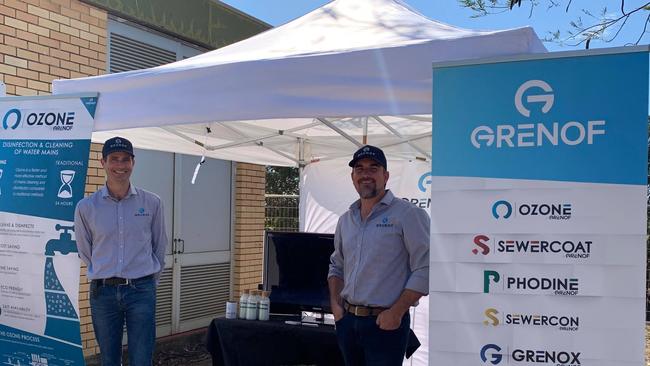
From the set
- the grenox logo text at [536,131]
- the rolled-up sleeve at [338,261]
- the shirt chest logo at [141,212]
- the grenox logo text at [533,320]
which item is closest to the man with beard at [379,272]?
the rolled-up sleeve at [338,261]

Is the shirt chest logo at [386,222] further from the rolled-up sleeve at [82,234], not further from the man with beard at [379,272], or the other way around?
the rolled-up sleeve at [82,234]

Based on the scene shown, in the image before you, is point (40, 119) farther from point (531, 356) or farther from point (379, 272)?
point (531, 356)

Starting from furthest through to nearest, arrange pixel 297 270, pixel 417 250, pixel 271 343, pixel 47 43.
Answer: pixel 47 43
pixel 297 270
pixel 271 343
pixel 417 250

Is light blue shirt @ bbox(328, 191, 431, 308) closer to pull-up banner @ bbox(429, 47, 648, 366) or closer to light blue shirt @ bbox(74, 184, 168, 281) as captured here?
pull-up banner @ bbox(429, 47, 648, 366)

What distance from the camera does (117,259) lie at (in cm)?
351

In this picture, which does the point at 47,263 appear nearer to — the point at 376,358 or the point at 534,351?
the point at 376,358

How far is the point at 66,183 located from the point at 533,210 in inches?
107

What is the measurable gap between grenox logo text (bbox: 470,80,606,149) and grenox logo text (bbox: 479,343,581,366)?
0.86 metres

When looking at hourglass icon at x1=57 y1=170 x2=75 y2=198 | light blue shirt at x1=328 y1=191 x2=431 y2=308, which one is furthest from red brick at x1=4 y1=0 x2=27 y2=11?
light blue shirt at x1=328 y1=191 x2=431 y2=308

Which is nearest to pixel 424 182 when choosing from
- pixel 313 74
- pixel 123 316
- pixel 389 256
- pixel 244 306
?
pixel 244 306

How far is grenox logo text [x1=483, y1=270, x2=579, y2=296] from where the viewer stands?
238 cm

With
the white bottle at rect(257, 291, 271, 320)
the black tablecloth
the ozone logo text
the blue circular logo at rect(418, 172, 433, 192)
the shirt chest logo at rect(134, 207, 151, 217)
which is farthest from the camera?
the blue circular logo at rect(418, 172, 433, 192)

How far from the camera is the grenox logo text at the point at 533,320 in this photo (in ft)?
7.81

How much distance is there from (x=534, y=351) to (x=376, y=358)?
0.93m
